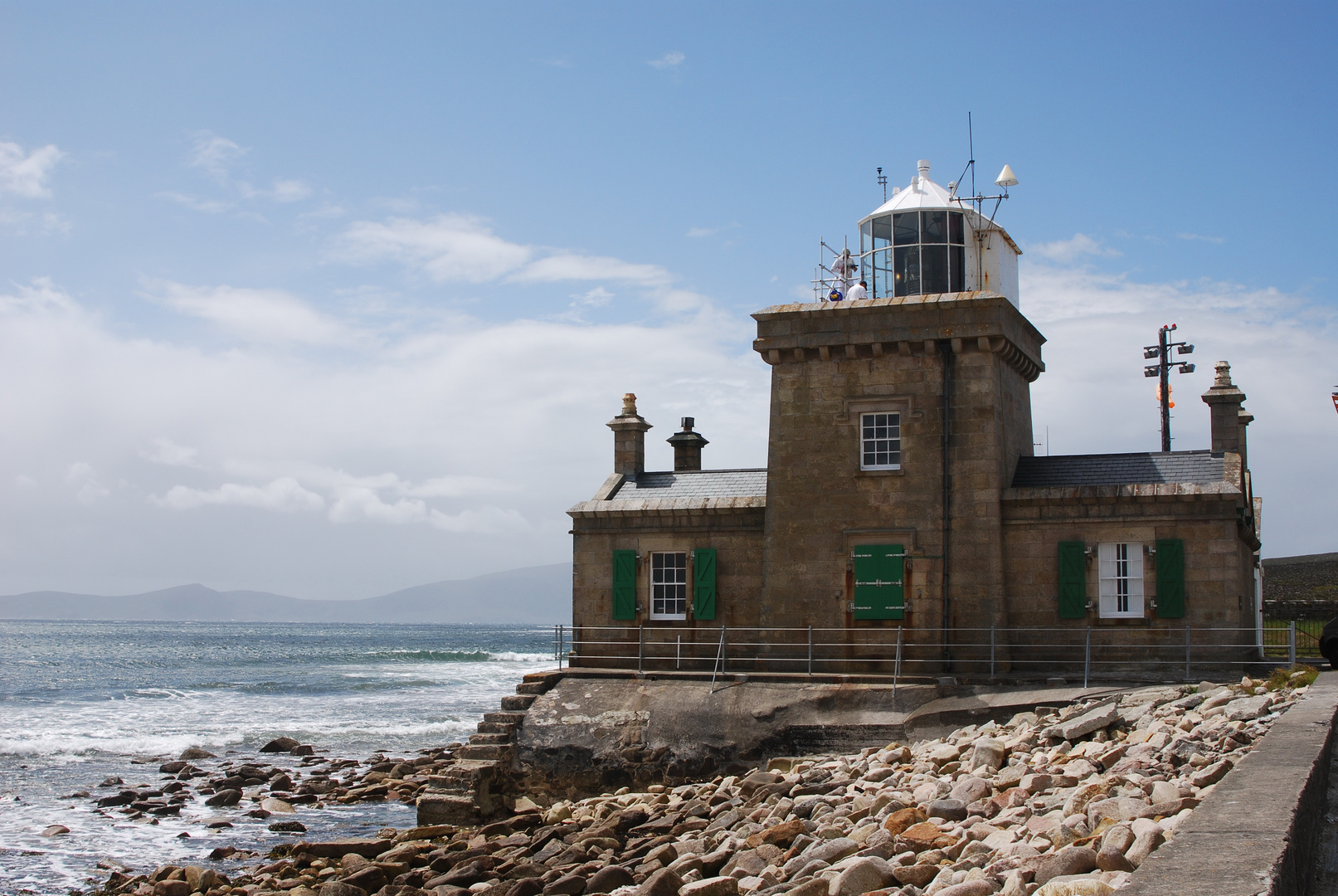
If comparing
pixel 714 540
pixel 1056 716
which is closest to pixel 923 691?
pixel 1056 716

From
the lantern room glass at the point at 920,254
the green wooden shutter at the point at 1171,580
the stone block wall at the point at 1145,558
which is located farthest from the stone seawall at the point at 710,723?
the lantern room glass at the point at 920,254

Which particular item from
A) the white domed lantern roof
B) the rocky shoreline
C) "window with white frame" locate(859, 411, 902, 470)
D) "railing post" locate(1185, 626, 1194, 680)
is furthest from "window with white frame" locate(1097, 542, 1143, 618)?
the white domed lantern roof

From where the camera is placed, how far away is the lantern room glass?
719 inches

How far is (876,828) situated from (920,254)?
10.7 meters

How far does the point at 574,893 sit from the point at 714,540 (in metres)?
7.84

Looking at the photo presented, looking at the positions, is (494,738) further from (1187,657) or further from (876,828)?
(1187,657)

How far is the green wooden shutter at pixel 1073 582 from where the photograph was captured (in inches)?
648

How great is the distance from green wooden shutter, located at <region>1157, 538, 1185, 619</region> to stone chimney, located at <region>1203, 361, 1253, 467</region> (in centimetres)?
258

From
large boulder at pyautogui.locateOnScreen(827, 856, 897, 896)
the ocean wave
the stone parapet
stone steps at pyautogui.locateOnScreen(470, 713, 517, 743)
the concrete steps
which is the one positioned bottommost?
the ocean wave

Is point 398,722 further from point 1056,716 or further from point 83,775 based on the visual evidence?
point 1056,716

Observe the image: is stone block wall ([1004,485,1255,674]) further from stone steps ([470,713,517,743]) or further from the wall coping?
the wall coping

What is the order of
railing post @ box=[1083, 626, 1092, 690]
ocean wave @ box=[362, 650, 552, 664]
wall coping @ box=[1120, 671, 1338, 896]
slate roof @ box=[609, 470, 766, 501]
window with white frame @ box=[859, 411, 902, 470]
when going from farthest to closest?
ocean wave @ box=[362, 650, 552, 664], slate roof @ box=[609, 470, 766, 501], window with white frame @ box=[859, 411, 902, 470], railing post @ box=[1083, 626, 1092, 690], wall coping @ box=[1120, 671, 1338, 896]

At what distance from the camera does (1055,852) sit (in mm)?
7059

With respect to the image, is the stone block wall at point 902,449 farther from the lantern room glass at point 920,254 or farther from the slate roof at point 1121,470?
the lantern room glass at point 920,254
